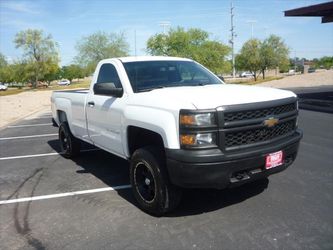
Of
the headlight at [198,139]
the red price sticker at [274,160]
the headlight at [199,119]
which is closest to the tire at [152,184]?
the headlight at [198,139]

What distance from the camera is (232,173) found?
393 cm

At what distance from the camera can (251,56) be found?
5756 centimetres

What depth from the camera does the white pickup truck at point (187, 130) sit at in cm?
382

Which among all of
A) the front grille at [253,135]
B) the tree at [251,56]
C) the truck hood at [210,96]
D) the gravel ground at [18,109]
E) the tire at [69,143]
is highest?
the tree at [251,56]

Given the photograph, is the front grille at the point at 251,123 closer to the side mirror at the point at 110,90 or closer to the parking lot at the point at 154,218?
the parking lot at the point at 154,218

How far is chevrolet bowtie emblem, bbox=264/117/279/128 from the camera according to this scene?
13.4 feet

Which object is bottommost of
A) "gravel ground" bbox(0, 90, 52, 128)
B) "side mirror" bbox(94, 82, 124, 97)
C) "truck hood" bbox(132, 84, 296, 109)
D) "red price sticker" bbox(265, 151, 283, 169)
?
"gravel ground" bbox(0, 90, 52, 128)

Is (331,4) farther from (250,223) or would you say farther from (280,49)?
(280,49)

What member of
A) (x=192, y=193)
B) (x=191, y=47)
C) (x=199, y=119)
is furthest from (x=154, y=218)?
(x=191, y=47)

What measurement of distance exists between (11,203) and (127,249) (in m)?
2.35

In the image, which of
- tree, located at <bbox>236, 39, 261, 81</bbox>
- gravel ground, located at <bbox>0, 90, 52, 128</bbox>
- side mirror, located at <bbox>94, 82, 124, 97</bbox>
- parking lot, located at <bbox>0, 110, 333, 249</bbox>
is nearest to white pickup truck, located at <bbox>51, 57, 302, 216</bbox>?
side mirror, located at <bbox>94, 82, 124, 97</bbox>

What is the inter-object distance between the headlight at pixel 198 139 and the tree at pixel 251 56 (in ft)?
184

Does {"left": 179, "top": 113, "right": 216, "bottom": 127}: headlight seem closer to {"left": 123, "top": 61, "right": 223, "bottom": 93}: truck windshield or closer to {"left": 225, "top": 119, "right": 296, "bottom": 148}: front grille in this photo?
{"left": 225, "top": 119, "right": 296, "bottom": 148}: front grille

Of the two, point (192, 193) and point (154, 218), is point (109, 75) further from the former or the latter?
point (154, 218)
